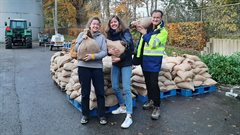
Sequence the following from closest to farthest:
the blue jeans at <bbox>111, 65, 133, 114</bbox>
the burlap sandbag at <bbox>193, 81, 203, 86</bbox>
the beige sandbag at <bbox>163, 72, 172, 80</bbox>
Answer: the blue jeans at <bbox>111, 65, 133, 114</bbox>, the beige sandbag at <bbox>163, 72, 172, 80</bbox>, the burlap sandbag at <bbox>193, 81, 203, 86</bbox>

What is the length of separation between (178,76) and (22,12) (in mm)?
24905

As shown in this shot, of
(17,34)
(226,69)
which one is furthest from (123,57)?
(17,34)

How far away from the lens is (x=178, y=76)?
5609 mm

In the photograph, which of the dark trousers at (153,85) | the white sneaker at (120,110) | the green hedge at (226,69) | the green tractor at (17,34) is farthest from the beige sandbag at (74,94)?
the green tractor at (17,34)

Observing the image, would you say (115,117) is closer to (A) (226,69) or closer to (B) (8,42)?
(A) (226,69)

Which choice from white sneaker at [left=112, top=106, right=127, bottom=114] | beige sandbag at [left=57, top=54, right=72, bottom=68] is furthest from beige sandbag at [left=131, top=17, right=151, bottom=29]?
beige sandbag at [left=57, top=54, right=72, bottom=68]

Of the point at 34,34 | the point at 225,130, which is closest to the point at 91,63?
the point at 225,130

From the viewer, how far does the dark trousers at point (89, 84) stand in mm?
3854

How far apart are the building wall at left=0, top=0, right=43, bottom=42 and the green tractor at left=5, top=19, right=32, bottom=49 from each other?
761cm

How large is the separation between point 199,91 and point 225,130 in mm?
1966

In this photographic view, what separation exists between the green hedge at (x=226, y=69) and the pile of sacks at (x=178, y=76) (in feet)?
1.95

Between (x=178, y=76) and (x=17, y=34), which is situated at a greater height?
(x=17, y=34)

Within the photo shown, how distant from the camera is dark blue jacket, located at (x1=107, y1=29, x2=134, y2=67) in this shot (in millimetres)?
3912

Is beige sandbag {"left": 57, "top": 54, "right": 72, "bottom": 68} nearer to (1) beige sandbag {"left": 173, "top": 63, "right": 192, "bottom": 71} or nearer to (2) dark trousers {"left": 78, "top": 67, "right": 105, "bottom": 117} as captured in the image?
(2) dark trousers {"left": 78, "top": 67, "right": 105, "bottom": 117}
